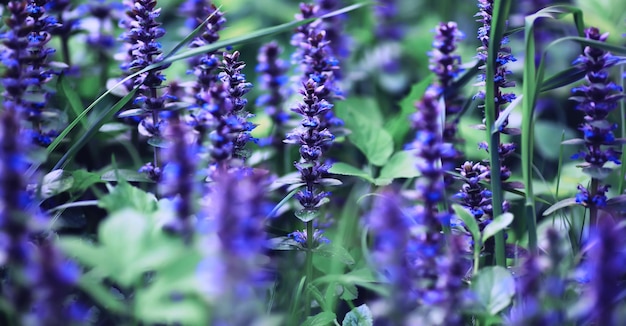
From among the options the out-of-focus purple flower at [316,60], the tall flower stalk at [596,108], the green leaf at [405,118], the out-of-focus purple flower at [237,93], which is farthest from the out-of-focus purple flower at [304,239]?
the green leaf at [405,118]

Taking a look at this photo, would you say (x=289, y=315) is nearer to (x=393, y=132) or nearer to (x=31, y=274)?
(x=31, y=274)

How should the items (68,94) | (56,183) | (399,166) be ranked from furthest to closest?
(399,166)
(68,94)
(56,183)

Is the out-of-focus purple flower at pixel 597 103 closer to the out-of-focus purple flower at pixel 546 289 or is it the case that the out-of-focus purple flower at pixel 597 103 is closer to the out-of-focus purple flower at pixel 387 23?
the out-of-focus purple flower at pixel 546 289

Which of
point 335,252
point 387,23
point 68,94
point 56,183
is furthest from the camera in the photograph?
point 387,23

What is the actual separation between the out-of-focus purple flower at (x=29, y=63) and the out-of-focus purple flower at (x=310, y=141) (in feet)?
2.77

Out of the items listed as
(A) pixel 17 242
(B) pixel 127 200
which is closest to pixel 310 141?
(B) pixel 127 200

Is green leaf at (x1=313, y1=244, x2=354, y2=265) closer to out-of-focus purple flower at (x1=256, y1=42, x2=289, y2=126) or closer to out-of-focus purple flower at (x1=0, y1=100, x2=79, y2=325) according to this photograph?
out-of-focus purple flower at (x1=0, y1=100, x2=79, y2=325)

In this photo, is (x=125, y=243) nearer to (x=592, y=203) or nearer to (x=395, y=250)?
(x=395, y=250)

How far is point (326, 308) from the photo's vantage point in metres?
2.19

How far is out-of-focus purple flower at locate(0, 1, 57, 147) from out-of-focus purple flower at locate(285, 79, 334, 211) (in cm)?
84

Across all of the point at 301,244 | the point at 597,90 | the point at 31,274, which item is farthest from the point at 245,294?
the point at 597,90

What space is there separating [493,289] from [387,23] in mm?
3933

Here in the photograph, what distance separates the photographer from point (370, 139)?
3156 millimetres

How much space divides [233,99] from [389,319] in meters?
1.11
